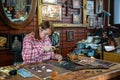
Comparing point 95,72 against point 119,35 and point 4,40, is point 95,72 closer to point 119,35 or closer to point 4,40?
point 4,40

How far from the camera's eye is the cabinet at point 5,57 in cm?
310

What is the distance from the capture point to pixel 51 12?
3.75 metres

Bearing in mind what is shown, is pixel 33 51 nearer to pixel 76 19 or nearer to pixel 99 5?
pixel 76 19

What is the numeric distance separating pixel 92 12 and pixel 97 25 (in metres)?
0.36

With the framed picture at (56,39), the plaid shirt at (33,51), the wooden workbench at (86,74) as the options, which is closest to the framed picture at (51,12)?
the framed picture at (56,39)

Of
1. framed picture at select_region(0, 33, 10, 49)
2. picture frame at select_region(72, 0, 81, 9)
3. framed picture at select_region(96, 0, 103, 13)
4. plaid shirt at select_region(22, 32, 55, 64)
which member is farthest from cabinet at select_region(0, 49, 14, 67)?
framed picture at select_region(96, 0, 103, 13)

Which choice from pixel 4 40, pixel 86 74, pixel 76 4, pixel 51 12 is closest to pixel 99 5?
pixel 76 4

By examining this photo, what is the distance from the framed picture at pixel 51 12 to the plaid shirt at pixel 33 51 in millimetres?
1067

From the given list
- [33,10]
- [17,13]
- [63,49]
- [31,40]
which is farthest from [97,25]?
[31,40]

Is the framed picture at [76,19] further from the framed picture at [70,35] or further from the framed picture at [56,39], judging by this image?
the framed picture at [56,39]

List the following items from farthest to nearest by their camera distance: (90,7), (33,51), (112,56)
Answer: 1. (90,7)
2. (112,56)
3. (33,51)

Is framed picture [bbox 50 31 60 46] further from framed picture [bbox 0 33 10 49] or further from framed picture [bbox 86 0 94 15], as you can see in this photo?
framed picture [bbox 86 0 94 15]

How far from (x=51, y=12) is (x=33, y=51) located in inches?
56.3

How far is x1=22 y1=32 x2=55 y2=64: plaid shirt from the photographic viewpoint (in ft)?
8.05
